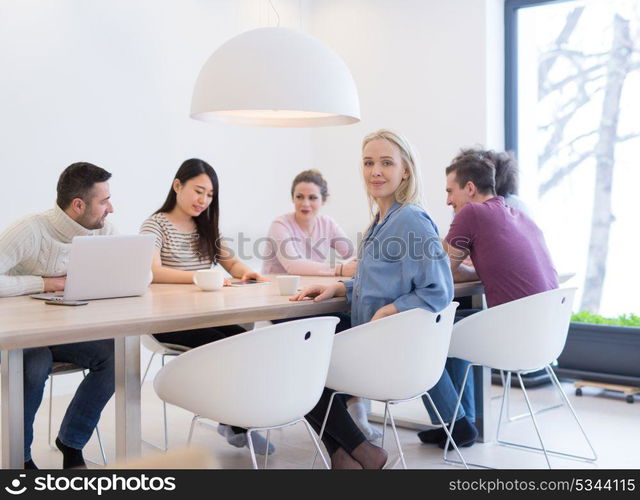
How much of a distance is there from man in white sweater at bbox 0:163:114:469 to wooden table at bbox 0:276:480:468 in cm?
22

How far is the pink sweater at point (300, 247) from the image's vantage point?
12.6 feet

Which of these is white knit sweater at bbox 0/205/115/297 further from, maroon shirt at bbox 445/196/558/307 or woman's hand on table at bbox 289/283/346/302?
maroon shirt at bbox 445/196/558/307

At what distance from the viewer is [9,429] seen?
2.24 m

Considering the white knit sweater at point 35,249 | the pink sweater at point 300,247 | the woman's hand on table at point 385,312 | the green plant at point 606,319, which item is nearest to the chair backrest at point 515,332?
the woman's hand on table at point 385,312

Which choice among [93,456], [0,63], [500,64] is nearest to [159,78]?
[0,63]

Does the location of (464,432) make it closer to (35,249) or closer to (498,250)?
(498,250)

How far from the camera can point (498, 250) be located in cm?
333

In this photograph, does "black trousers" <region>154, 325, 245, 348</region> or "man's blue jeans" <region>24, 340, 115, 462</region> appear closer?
"man's blue jeans" <region>24, 340, 115, 462</region>

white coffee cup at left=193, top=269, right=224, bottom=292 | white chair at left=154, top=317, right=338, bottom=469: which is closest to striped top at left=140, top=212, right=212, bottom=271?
white coffee cup at left=193, top=269, right=224, bottom=292

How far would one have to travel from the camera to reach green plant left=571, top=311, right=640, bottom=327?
4.72 meters

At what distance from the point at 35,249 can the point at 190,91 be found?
2457 millimetres

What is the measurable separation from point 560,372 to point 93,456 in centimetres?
273

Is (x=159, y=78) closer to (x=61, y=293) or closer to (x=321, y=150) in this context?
(x=321, y=150)

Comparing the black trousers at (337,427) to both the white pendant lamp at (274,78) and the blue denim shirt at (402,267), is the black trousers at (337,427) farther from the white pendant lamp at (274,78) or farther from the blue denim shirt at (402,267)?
the white pendant lamp at (274,78)
